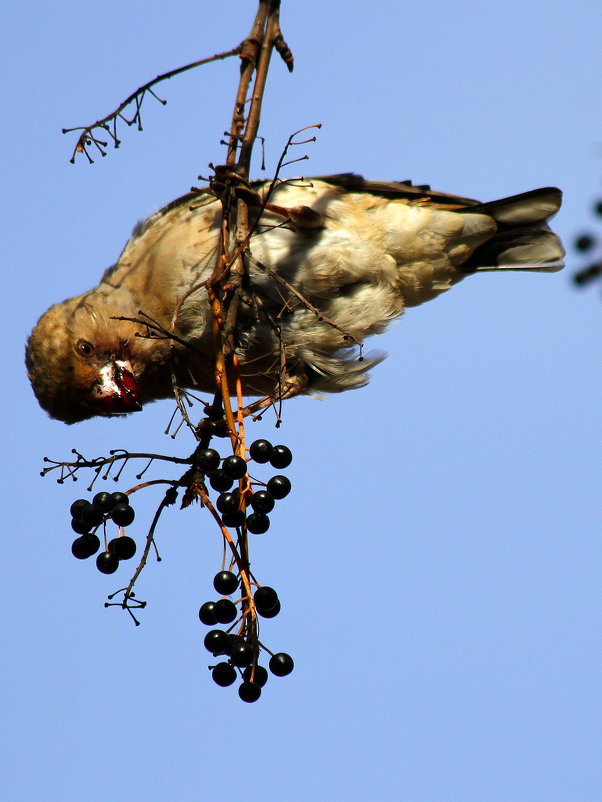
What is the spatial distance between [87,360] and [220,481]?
7.74ft

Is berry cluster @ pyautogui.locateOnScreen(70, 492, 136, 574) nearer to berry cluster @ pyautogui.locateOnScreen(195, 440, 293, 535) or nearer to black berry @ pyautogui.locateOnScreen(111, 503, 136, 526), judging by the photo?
black berry @ pyautogui.locateOnScreen(111, 503, 136, 526)

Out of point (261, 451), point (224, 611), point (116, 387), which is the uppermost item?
point (116, 387)

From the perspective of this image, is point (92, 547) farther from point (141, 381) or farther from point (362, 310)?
point (362, 310)

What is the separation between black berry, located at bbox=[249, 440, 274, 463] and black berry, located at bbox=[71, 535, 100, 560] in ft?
2.35

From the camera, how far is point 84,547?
3699 mm

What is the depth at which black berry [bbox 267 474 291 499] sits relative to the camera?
3632mm

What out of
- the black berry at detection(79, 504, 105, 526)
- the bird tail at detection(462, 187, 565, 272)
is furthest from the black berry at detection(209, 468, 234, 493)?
the bird tail at detection(462, 187, 565, 272)

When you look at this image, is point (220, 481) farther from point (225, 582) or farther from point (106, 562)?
point (106, 562)

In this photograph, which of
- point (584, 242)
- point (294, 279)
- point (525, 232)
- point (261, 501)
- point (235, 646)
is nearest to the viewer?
point (584, 242)

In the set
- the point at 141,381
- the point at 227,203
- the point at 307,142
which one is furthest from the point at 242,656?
the point at 141,381

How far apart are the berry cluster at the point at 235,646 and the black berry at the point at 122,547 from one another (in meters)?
0.42

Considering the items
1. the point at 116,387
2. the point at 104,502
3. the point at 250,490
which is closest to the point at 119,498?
the point at 104,502

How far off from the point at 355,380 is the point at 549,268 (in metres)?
1.44

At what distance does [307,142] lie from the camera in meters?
4.25
